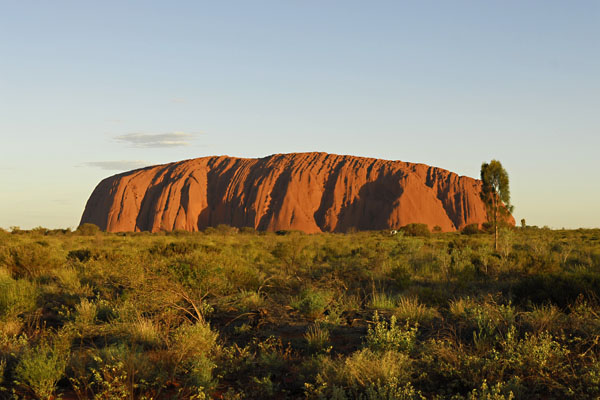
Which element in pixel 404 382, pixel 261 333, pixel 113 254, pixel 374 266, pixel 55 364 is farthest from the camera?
pixel 113 254

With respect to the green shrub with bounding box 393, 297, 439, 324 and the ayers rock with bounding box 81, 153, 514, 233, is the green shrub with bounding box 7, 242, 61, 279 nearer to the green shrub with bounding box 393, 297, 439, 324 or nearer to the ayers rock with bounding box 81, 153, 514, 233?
the green shrub with bounding box 393, 297, 439, 324

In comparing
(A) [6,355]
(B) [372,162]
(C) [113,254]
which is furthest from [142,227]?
(A) [6,355]

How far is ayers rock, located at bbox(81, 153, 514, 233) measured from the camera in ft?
232

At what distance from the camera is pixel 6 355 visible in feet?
19.9

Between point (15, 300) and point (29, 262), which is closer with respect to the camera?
point (15, 300)

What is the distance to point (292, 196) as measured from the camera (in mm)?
72312

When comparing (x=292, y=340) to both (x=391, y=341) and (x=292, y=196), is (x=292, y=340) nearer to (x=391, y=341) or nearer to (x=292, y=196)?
(x=391, y=341)

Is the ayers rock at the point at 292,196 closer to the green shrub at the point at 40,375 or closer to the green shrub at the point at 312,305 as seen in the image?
the green shrub at the point at 312,305

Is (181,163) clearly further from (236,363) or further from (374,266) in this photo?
(236,363)

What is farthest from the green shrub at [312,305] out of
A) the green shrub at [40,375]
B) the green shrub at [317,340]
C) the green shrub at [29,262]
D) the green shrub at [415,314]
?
the green shrub at [29,262]

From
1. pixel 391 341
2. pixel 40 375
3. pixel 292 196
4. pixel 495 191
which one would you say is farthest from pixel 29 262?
pixel 292 196

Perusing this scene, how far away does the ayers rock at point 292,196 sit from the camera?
7075cm

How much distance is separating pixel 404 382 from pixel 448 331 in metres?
2.18

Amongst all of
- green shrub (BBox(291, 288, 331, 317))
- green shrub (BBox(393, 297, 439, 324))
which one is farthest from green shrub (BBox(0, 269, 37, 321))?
green shrub (BBox(393, 297, 439, 324))
